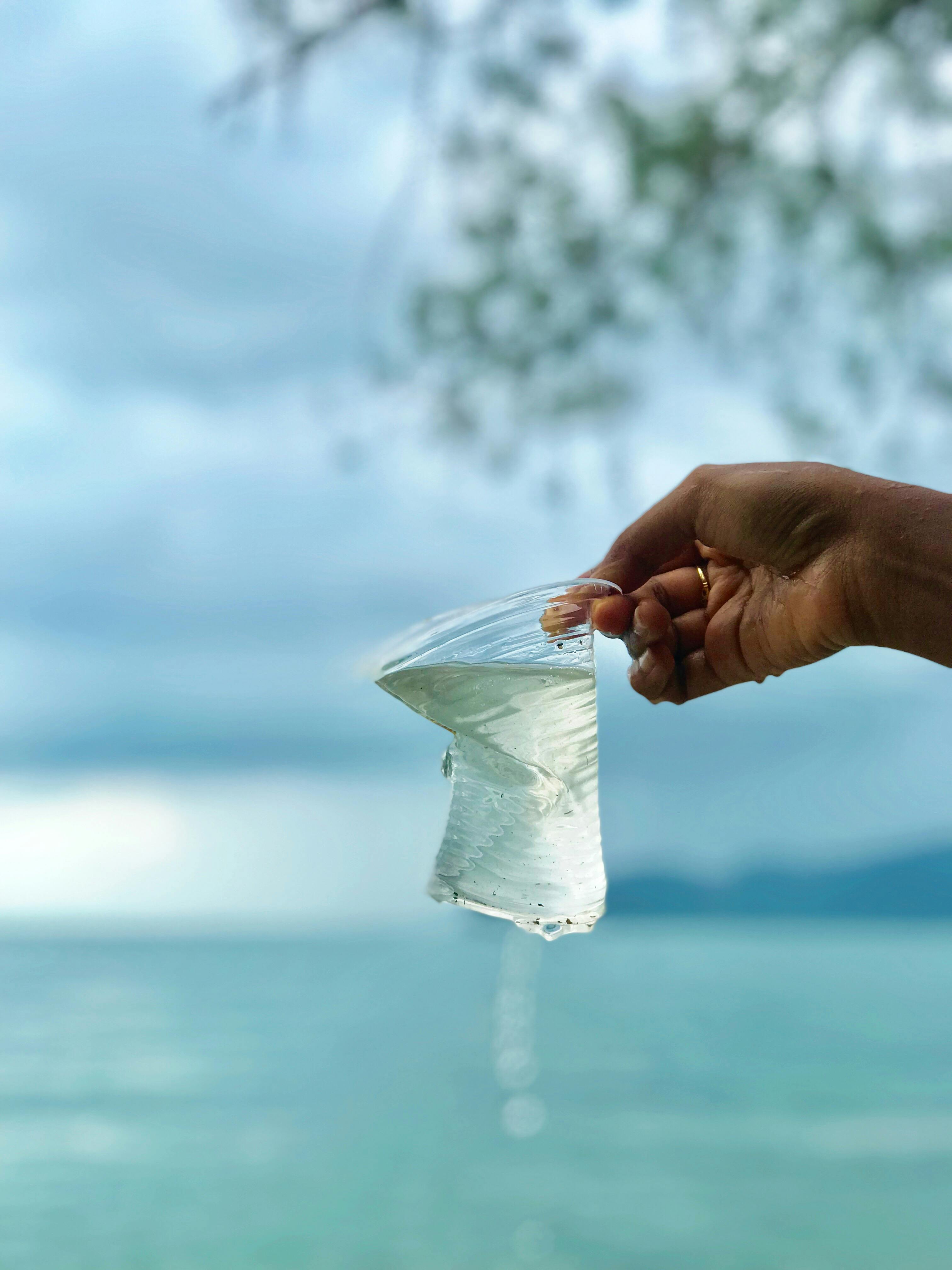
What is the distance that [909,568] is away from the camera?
2.55 ft

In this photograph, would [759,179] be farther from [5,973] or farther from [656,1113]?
[5,973]

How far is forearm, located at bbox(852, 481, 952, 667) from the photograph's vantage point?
0.77 m

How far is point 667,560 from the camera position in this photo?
933 millimetres

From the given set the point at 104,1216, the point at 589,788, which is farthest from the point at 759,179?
the point at 104,1216

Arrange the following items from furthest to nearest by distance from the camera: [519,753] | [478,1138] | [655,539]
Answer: [478,1138] → [655,539] → [519,753]

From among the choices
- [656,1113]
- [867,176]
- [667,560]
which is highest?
[867,176]

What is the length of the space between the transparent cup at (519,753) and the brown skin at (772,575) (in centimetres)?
9

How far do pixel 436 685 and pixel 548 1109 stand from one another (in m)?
3.21

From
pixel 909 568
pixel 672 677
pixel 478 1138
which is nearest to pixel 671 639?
pixel 672 677

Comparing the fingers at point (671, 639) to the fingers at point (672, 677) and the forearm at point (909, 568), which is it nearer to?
the fingers at point (672, 677)

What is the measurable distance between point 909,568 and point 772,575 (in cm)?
15

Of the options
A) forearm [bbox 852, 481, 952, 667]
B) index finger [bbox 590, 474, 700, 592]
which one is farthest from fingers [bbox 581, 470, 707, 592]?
forearm [bbox 852, 481, 952, 667]

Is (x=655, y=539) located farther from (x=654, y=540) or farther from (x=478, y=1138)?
(x=478, y=1138)

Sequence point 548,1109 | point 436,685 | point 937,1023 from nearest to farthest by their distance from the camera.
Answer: point 436,685, point 548,1109, point 937,1023
